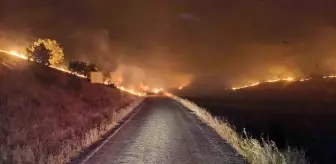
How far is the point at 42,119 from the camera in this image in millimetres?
30766

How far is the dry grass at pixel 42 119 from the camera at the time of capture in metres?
15.8

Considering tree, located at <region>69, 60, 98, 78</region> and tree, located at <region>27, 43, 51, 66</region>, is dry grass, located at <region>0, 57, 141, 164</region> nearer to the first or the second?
tree, located at <region>27, 43, 51, 66</region>

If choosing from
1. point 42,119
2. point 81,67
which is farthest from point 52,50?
point 42,119

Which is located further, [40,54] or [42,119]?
[40,54]

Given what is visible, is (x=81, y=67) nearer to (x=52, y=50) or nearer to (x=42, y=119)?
(x=52, y=50)

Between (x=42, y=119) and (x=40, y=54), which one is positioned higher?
(x=40, y=54)

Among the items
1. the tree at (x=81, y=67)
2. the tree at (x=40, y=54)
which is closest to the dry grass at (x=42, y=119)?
the tree at (x=40, y=54)

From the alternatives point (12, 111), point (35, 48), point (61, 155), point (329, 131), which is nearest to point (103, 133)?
point (61, 155)

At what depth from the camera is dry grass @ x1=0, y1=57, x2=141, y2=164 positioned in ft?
51.8

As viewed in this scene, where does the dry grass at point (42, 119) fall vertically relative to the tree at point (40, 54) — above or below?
below

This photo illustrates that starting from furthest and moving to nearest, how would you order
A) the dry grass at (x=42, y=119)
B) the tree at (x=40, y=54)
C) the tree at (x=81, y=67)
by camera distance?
the tree at (x=81, y=67), the tree at (x=40, y=54), the dry grass at (x=42, y=119)

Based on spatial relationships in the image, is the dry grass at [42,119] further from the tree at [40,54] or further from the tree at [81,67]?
the tree at [81,67]

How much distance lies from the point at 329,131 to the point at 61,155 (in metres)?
41.1

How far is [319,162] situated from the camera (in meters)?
25.9
